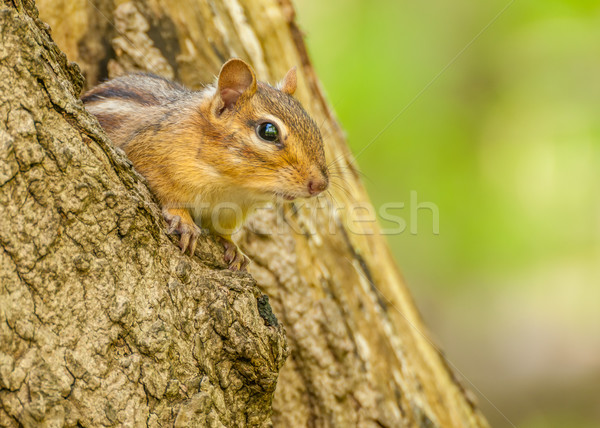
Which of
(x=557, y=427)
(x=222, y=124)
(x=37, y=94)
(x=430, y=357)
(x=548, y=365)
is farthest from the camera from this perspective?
(x=548, y=365)

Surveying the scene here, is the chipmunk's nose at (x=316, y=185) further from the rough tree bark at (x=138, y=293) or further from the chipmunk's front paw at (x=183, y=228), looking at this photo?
the chipmunk's front paw at (x=183, y=228)

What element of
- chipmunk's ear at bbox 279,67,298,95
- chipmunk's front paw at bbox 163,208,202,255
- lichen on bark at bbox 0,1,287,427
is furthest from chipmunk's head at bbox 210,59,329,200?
lichen on bark at bbox 0,1,287,427

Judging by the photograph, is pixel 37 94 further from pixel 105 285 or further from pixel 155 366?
pixel 155 366

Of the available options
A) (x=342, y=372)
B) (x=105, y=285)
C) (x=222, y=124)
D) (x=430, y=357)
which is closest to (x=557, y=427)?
(x=430, y=357)

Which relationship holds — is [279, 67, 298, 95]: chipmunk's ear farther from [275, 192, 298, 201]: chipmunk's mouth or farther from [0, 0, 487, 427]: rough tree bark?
[275, 192, 298, 201]: chipmunk's mouth

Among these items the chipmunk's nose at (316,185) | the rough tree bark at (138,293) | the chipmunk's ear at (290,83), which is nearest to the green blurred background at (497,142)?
the chipmunk's ear at (290,83)

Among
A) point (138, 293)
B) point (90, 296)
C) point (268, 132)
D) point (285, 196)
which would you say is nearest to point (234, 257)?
point (285, 196)

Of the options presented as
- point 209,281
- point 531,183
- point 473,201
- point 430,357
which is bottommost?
point 209,281

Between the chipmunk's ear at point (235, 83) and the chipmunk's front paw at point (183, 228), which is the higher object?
the chipmunk's ear at point (235, 83)

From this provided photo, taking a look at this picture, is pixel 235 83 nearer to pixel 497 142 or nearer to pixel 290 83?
pixel 290 83
